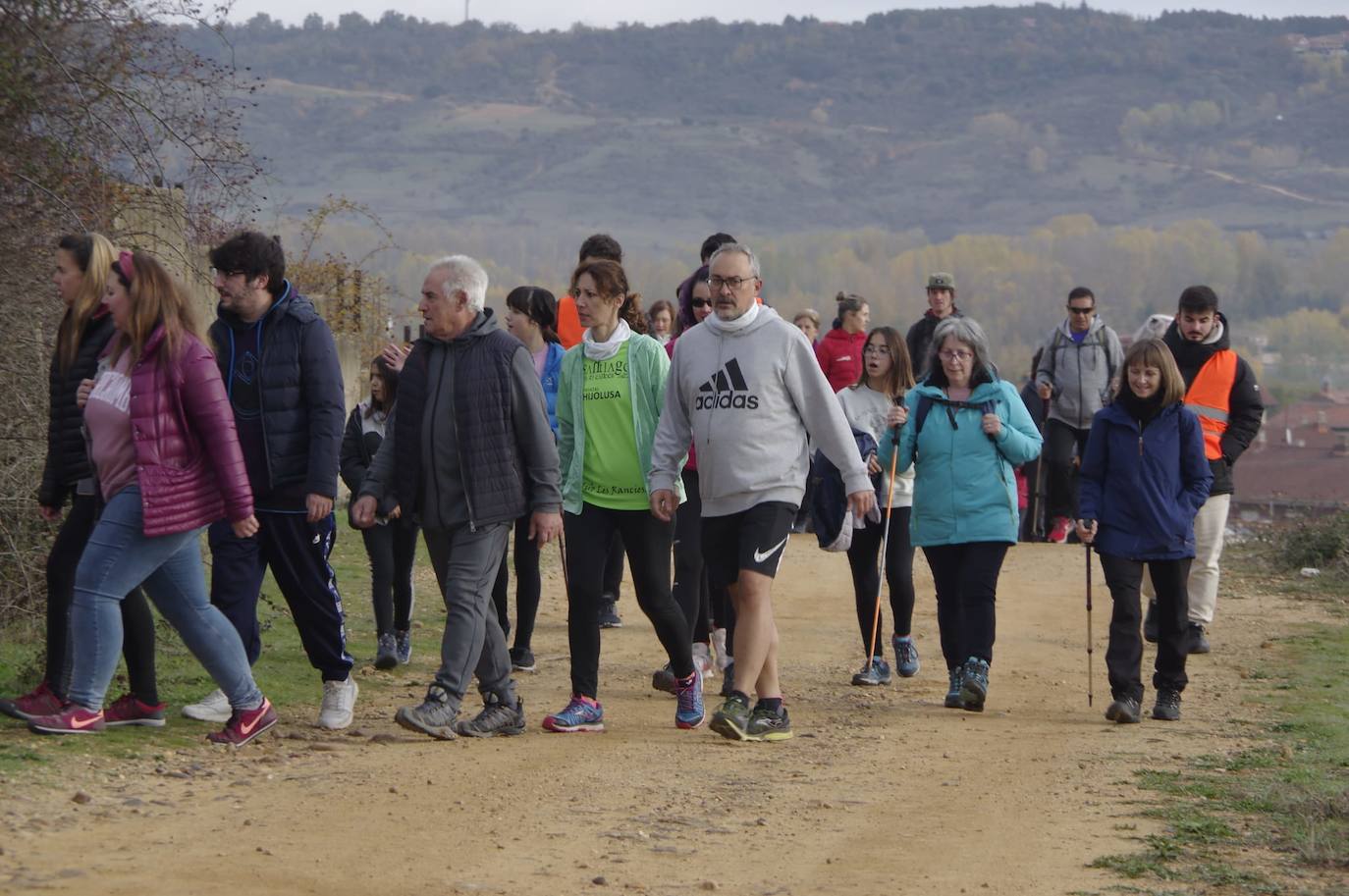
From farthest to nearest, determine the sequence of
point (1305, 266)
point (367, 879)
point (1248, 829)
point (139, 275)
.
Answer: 1. point (1305, 266)
2. point (139, 275)
3. point (1248, 829)
4. point (367, 879)

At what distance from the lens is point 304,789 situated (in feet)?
22.1

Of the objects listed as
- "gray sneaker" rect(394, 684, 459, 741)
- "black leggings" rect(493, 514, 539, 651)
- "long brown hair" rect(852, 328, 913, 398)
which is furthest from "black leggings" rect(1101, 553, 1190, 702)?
"gray sneaker" rect(394, 684, 459, 741)

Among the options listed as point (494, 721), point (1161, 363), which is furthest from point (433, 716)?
point (1161, 363)

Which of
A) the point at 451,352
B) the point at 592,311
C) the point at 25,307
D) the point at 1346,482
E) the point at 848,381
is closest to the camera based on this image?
the point at 451,352

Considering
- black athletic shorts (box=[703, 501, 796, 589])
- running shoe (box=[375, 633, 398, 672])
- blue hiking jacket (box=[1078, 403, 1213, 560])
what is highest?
blue hiking jacket (box=[1078, 403, 1213, 560])

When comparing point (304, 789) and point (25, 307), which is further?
point (25, 307)

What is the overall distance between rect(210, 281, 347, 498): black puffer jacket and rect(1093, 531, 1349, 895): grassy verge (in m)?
3.47

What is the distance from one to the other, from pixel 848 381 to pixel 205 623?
8537 millimetres

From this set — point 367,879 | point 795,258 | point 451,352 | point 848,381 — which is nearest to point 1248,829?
point 367,879

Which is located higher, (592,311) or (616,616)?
(592,311)

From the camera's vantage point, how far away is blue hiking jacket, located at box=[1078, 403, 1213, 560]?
897cm

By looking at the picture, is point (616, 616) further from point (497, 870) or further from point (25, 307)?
point (497, 870)

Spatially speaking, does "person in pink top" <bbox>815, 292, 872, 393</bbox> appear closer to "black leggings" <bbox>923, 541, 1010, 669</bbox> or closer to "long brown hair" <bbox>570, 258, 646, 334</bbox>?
"black leggings" <bbox>923, 541, 1010, 669</bbox>

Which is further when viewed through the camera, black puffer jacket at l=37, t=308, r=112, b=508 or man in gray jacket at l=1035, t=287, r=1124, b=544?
man in gray jacket at l=1035, t=287, r=1124, b=544
